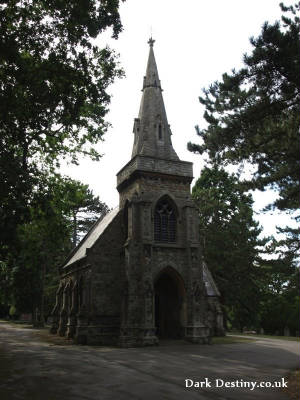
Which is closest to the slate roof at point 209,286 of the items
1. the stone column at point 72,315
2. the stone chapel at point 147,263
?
the stone chapel at point 147,263

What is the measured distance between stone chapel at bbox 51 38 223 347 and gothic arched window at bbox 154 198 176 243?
0.21 ft

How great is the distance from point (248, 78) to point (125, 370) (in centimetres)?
1019

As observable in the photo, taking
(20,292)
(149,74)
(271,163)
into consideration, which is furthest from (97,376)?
(20,292)

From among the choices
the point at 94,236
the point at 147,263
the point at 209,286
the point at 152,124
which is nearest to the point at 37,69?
the point at 147,263

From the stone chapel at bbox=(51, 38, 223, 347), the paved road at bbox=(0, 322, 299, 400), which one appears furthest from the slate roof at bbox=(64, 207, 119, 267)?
the paved road at bbox=(0, 322, 299, 400)

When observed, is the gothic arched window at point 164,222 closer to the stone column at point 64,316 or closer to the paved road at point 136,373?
the paved road at point 136,373

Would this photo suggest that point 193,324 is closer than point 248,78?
No

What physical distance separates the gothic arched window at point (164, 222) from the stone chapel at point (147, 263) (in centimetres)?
6

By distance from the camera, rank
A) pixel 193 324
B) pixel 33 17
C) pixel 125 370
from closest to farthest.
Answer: pixel 33 17, pixel 125 370, pixel 193 324

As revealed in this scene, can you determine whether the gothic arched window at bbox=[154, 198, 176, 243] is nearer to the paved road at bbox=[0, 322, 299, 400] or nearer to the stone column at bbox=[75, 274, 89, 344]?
the stone column at bbox=[75, 274, 89, 344]

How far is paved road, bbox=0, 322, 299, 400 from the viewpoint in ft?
31.6

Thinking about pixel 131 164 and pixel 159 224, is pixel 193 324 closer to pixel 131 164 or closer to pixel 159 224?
pixel 159 224

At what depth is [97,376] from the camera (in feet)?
39.2

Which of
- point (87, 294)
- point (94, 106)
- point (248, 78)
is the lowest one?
point (87, 294)
